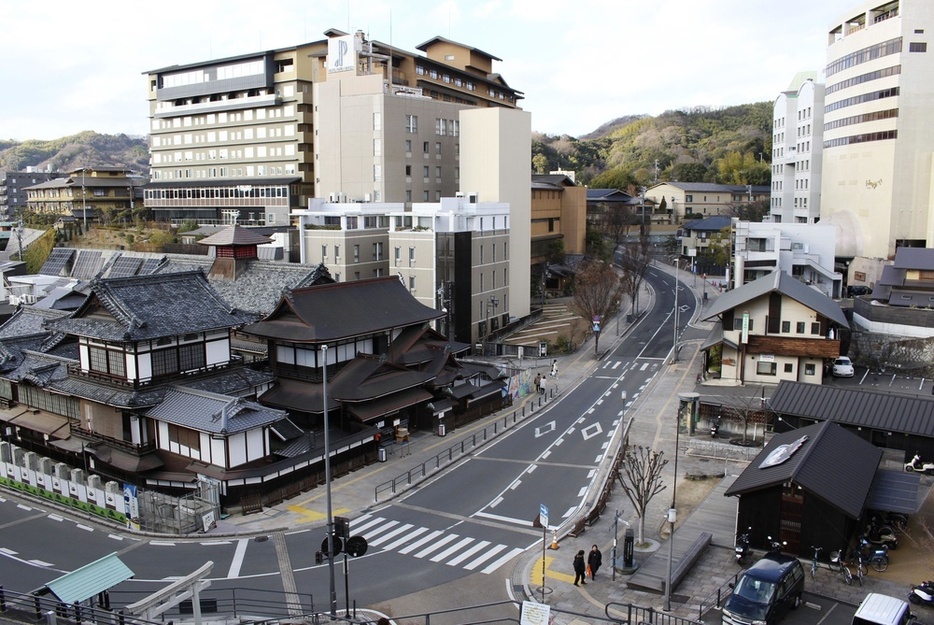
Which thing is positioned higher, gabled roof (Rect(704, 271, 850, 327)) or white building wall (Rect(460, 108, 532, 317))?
white building wall (Rect(460, 108, 532, 317))

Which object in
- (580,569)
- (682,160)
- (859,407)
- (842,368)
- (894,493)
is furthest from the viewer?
(682,160)

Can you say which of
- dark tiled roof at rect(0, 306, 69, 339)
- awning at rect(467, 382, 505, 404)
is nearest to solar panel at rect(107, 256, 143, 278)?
dark tiled roof at rect(0, 306, 69, 339)

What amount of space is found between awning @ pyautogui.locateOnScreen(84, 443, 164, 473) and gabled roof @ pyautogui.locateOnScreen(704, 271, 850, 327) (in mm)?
36387

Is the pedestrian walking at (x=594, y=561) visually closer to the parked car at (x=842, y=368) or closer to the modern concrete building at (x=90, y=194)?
the parked car at (x=842, y=368)

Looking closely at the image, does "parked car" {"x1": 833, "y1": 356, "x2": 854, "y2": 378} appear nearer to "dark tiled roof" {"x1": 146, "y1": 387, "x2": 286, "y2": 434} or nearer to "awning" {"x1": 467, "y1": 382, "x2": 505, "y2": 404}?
"awning" {"x1": 467, "y1": 382, "x2": 505, "y2": 404}

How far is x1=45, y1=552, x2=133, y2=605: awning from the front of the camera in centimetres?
1861

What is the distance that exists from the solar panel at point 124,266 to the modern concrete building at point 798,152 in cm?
8266


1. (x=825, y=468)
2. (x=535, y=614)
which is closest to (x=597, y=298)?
(x=825, y=468)

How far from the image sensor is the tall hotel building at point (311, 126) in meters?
77.4

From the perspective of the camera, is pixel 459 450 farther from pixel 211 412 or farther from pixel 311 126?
pixel 311 126

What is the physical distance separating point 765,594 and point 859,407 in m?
19.8

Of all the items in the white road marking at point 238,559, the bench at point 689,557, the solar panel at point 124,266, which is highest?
the solar panel at point 124,266

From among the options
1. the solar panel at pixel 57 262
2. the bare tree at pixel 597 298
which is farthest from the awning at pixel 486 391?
the solar panel at pixel 57 262

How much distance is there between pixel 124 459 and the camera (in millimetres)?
35594
